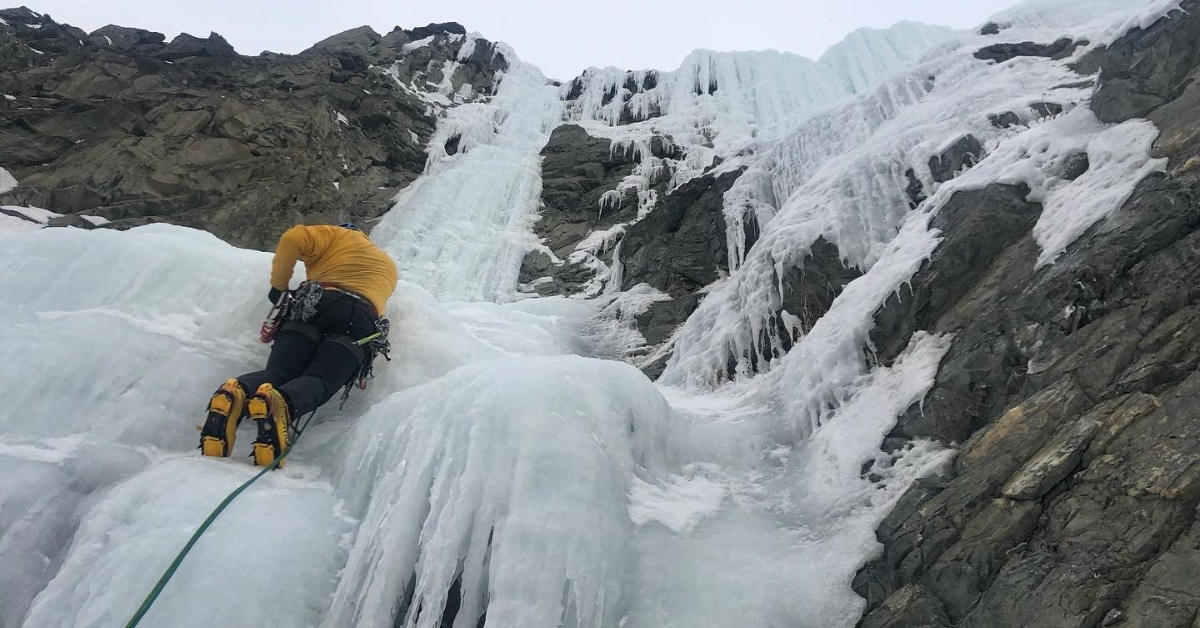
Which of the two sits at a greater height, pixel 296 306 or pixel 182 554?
pixel 296 306

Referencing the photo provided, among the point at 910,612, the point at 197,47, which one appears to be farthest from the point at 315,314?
the point at 197,47

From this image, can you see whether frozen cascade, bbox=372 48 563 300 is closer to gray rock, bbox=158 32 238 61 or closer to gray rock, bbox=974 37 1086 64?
gray rock, bbox=158 32 238 61

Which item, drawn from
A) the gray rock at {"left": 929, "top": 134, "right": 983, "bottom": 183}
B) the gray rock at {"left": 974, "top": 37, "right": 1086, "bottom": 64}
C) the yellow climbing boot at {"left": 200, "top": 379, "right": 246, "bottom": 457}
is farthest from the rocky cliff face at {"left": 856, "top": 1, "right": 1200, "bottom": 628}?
the gray rock at {"left": 974, "top": 37, "right": 1086, "bottom": 64}

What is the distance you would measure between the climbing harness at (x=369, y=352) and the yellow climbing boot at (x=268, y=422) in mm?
746

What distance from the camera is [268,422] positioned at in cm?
359

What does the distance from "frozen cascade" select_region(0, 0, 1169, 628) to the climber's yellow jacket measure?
1.69ft

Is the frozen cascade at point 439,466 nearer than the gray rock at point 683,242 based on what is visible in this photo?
Yes

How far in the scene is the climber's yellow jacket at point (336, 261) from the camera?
441 centimetres

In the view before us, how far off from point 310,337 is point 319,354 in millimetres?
166

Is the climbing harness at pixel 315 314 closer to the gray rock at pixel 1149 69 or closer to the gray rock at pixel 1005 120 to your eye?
the gray rock at pixel 1149 69

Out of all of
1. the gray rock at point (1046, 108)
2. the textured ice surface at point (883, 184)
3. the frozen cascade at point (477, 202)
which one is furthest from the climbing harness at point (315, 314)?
the frozen cascade at point (477, 202)

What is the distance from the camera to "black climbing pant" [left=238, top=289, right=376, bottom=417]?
381 cm

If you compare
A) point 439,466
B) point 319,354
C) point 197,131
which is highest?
point 197,131

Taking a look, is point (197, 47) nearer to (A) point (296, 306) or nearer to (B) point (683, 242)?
(B) point (683, 242)
